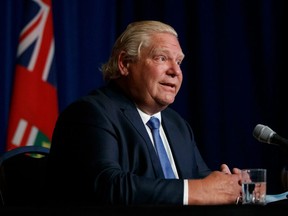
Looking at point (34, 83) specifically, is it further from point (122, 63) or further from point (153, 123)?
point (153, 123)

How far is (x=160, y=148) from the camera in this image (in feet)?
7.72

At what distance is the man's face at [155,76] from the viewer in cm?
240

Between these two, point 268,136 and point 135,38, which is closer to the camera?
point 268,136

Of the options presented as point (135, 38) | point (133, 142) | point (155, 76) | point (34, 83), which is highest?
point (135, 38)

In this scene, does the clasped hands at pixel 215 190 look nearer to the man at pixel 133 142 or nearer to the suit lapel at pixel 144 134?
the man at pixel 133 142

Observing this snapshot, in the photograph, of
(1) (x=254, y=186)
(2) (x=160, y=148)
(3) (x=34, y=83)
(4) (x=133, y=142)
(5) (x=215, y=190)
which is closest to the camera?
(1) (x=254, y=186)

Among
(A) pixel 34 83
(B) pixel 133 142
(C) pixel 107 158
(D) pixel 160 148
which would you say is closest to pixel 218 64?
(A) pixel 34 83

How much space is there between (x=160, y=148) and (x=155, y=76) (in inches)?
11.3

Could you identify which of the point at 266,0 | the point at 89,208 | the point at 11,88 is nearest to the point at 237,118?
the point at 266,0

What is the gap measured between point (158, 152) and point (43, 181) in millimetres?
478

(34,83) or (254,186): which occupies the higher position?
(34,83)

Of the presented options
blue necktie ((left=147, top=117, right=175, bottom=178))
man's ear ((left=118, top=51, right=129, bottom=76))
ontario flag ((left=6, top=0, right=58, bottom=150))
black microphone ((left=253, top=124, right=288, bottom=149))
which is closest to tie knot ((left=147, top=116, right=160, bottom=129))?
blue necktie ((left=147, top=117, right=175, bottom=178))

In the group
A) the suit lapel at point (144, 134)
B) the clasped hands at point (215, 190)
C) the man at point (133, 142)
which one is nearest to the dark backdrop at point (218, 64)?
the man at point (133, 142)

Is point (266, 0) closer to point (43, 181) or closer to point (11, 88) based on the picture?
point (11, 88)
